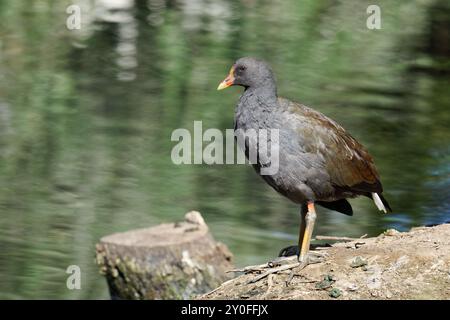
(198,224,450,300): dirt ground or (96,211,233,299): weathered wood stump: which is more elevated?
(198,224,450,300): dirt ground

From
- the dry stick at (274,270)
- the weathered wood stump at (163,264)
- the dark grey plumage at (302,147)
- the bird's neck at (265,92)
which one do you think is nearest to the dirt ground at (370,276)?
the dry stick at (274,270)

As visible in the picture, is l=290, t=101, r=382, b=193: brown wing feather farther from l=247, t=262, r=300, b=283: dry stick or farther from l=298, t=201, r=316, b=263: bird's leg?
l=247, t=262, r=300, b=283: dry stick

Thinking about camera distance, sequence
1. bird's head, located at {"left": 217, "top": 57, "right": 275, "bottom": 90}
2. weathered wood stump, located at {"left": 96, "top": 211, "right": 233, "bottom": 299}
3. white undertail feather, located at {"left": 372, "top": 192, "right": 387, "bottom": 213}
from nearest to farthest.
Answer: bird's head, located at {"left": 217, "top": 57, "right": 275, "bottom": 90}, white undertail feather, located at {"left": 372, "top": 192, "right": 387, "bottom": 213}, weathered wood stump, located at {"left": 96, "top": 211, "right": 233, "bottom": 299}

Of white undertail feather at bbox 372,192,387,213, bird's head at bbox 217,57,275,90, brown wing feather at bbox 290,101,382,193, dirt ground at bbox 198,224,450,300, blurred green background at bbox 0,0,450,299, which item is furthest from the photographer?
blurred green background at bbox 0,0,450,299

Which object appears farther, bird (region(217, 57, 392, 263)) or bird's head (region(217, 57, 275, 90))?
bird's head (region(217, 57, 275, 90))

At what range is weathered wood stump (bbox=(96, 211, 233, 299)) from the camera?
30.3 ft

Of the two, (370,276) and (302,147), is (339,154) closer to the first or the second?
(302,147)

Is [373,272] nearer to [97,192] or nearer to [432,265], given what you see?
[432,265]

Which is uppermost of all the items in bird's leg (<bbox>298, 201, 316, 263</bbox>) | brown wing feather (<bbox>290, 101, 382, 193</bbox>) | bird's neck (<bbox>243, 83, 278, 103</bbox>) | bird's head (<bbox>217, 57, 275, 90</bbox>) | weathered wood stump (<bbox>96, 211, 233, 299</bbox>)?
bird's head (<bbox>217, 57, 275, 90</bbox>)

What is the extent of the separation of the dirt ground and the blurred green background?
10.8ft

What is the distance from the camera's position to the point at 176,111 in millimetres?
14609

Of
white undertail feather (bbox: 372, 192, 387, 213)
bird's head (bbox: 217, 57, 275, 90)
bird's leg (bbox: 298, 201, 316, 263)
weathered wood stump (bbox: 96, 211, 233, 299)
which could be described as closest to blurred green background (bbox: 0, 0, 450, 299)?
weathered wood stump (bbox: 96, 211, 233, 299)

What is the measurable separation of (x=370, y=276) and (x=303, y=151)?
962 mm

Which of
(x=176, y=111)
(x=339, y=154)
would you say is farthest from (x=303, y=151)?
(x=176, y=111)
